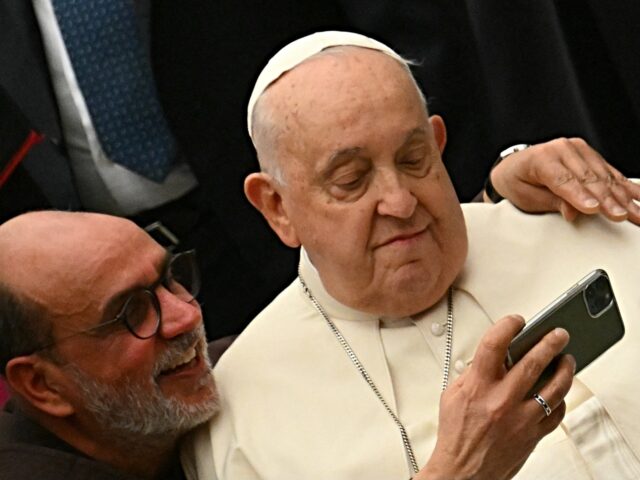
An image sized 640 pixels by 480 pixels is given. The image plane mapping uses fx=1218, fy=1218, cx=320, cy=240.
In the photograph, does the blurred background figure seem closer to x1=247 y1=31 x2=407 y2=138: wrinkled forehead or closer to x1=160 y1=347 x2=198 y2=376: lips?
x1=247 y1=31 x2=407 y2=138: wrinkled forehead

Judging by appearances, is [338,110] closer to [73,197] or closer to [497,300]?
[497,300]

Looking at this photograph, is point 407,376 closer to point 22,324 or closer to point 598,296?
point 598,296

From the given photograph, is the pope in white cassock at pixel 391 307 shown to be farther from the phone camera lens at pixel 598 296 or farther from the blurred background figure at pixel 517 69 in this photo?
the blurred background figure at pixel 517 69

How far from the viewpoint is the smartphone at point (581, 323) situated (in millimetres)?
1782

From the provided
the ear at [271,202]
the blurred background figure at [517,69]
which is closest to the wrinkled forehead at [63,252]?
the ear at [271,202]

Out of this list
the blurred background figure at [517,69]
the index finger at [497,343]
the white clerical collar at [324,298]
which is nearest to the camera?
the index finger at [497,343]

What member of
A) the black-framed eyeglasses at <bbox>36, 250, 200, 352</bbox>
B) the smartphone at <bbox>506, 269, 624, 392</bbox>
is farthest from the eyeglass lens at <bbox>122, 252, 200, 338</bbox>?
the smartphone at <bbox>506, 269, 624, 392</bbox>

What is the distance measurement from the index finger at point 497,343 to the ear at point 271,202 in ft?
1.58

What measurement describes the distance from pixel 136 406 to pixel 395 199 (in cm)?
55

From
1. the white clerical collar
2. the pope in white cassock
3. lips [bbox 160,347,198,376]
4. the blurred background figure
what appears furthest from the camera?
the blurred background figure

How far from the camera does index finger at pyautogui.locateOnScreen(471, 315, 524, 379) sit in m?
1.74

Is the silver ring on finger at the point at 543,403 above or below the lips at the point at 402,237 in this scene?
below

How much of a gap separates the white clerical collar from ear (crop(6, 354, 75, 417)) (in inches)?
19.2

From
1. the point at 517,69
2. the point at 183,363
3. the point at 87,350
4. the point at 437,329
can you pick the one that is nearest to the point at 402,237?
the point at 437,329
